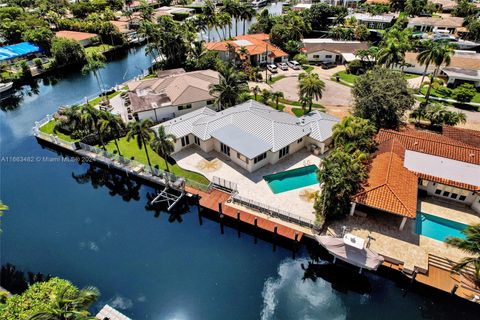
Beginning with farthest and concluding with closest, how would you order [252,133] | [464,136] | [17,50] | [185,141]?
[17,50]
[185,141]
[252,133]
[464,136]

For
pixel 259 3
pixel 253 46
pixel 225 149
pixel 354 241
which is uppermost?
pixel 259 3

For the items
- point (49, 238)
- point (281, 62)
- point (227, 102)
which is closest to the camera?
point (49, 238)

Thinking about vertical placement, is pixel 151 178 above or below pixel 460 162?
below

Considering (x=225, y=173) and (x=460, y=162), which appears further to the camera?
(x=225, y=173)

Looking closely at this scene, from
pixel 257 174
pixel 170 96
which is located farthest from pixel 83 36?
pixel 257 174

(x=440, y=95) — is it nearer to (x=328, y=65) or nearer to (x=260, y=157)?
(x=328, y=65)

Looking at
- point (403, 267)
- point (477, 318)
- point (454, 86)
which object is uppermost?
point (454, 86)

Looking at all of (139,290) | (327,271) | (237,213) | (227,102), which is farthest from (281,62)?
(139,290)

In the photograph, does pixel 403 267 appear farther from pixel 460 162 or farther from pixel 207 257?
pixel 207 257
